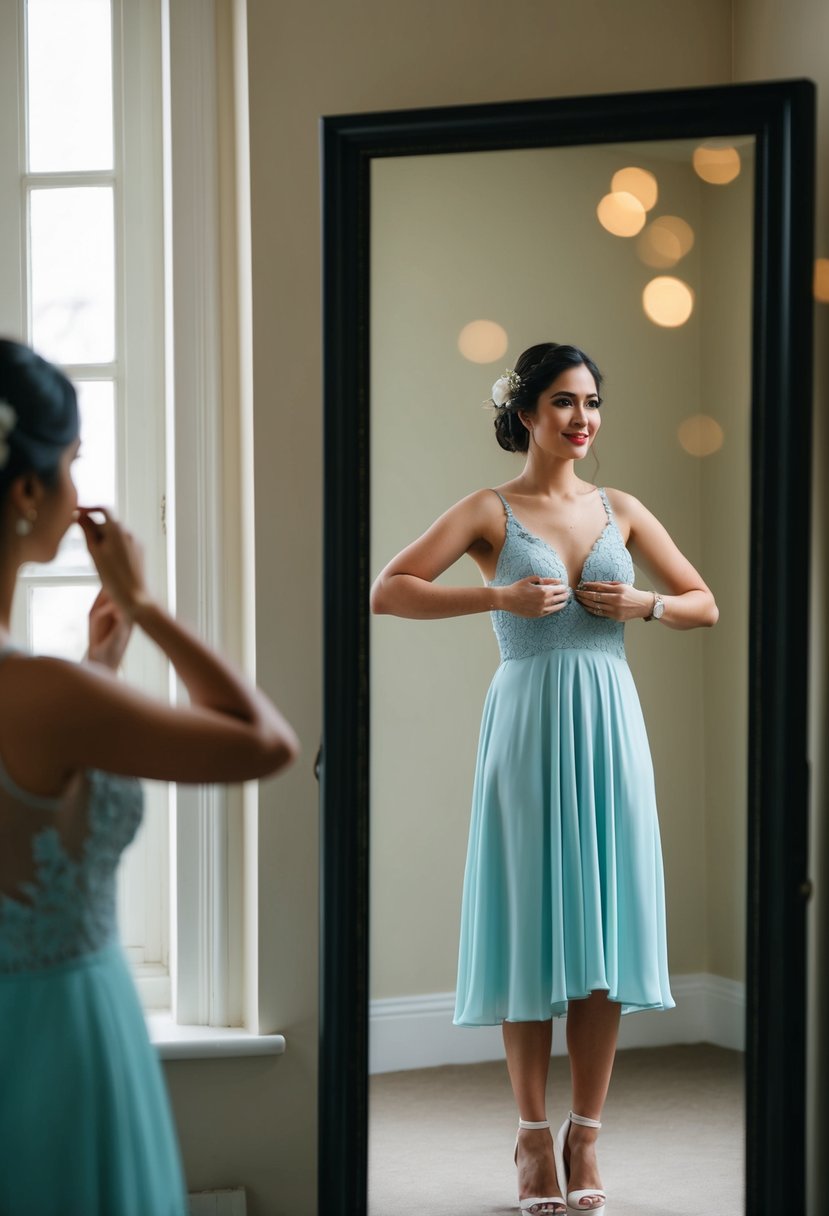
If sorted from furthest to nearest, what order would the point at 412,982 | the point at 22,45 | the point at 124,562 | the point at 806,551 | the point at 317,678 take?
the point at 22,45 → the point at 317,678 → the point at 412,982 → the point at 806,551 → the point at 124,562

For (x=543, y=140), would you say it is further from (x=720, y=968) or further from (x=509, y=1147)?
(x=509, y=1147)

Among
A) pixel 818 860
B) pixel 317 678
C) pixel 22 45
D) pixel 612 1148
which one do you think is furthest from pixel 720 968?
pixel 22 45

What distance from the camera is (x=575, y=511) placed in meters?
1.98

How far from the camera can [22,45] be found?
2459 millimetres

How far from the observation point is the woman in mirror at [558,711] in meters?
1.96

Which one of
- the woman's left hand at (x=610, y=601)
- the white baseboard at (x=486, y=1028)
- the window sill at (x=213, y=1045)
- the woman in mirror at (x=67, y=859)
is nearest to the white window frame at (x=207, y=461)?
the window sill at (x=213, y=1045)

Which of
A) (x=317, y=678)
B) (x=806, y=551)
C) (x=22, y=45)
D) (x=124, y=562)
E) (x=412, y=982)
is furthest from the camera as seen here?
(x=22, y=45)

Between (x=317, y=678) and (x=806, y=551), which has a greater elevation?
(x=806, y=551)

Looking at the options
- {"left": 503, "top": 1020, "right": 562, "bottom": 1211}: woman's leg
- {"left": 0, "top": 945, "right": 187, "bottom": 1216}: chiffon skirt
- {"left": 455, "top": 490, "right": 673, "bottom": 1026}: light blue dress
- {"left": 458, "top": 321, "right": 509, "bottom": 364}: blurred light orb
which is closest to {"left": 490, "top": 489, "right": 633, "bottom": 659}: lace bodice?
{"left": 455, "top": 490, "right": 673, "bottom": 1026}: light blue dress

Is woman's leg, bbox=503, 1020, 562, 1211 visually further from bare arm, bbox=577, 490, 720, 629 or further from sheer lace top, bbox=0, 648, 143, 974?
sheer lace top, bbox=0, 648, 143, 974

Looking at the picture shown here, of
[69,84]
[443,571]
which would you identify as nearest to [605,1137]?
[443,571]

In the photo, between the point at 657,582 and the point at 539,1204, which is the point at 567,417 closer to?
the point at 657,582

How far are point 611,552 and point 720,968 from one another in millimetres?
690

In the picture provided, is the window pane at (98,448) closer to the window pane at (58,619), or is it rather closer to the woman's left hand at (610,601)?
the window pane at (58,619)
